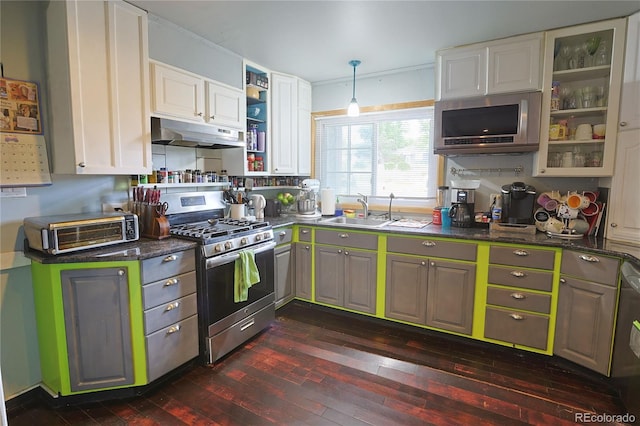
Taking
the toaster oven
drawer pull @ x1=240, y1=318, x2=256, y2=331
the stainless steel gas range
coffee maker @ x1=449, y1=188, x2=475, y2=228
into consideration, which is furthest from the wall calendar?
coffee maker @ x1=449, y1=188, x2=475, y2=228

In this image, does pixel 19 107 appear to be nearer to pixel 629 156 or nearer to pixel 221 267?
pixel 221 267

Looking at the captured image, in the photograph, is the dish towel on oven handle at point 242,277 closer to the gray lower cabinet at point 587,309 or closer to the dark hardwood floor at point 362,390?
the dark hardwood floor at point 362,390

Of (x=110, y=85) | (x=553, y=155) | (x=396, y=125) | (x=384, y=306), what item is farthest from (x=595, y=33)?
(x=110, y=85)

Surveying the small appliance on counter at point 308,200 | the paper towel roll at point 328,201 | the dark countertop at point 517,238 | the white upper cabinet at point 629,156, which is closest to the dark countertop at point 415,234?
the dark countertop at point 517,238

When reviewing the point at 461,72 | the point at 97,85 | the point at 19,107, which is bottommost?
the point at 19,107

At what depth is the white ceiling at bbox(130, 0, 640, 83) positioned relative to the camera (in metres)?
2.20

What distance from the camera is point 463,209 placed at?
297 centimetres

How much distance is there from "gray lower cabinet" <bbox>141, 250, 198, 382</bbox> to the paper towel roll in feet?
5.80

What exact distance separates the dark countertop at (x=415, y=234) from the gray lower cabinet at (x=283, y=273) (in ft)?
0.84

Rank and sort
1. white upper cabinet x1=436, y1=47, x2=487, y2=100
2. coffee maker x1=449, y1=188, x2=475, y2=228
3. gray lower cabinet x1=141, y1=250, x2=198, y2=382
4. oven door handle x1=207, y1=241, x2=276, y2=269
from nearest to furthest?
gray lower cabinet x1=141, y1=250, x2=198, y2=382 → oven door handle x1=207, y1=241, x2=276, y2=269 → white upper cabinet x1=436, y1=47, x2=487, y2=100 → coffee maker x1=449, y1=188, x2=475, y2=228

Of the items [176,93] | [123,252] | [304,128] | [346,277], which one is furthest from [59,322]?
[304,128]

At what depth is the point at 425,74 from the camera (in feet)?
11.0

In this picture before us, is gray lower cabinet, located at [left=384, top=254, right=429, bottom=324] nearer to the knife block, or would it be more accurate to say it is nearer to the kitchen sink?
the kitchen sink

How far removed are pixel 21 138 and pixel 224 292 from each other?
1.53 m
